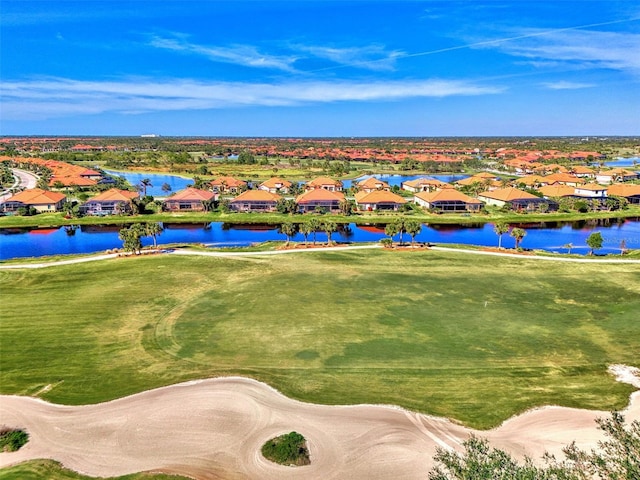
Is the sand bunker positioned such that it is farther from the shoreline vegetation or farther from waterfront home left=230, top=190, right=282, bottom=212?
waterfront home left=230, top=190, right=282, bottom=212

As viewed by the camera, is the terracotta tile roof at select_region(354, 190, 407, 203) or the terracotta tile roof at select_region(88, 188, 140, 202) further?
the terracotta tile roof at select_region(354, 190, 407, 203)

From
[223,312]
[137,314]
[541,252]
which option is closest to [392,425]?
[223,312]

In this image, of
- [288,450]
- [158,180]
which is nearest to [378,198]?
[288,450]

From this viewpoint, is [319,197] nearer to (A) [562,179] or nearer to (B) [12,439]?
(B) [12,439]

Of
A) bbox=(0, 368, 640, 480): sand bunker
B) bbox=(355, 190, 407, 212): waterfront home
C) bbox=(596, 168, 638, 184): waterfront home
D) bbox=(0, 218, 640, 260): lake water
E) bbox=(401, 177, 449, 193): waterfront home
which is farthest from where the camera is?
bbox=(596, 168, 638, 184): waterfront home

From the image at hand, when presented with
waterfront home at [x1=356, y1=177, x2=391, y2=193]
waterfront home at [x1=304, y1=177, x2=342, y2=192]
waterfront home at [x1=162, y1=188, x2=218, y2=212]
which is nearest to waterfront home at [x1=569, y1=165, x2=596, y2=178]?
waterfront home at [x1=356, y1=177, x2=391, y2=193]

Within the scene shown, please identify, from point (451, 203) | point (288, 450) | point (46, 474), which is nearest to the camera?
point (46, 474)
